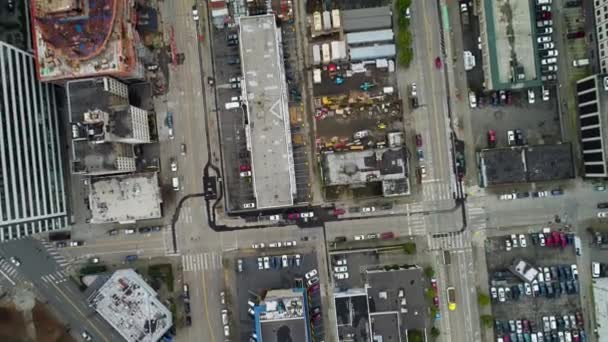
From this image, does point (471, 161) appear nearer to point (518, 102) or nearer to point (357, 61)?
point (518, 102)

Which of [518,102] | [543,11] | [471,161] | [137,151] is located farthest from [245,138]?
[543,11]

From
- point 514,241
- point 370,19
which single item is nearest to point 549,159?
point 514,241

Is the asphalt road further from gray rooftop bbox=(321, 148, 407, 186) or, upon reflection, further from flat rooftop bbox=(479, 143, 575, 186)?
flat rooftop bbox=(479, 143, 575, 186)

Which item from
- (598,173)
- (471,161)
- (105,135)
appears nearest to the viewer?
(105,135)

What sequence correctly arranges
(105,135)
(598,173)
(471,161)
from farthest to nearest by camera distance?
(471,161) → (598,173) → (105,135)

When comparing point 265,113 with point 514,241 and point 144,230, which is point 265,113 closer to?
point 144,230

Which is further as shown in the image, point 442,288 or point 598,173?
point 442,288
